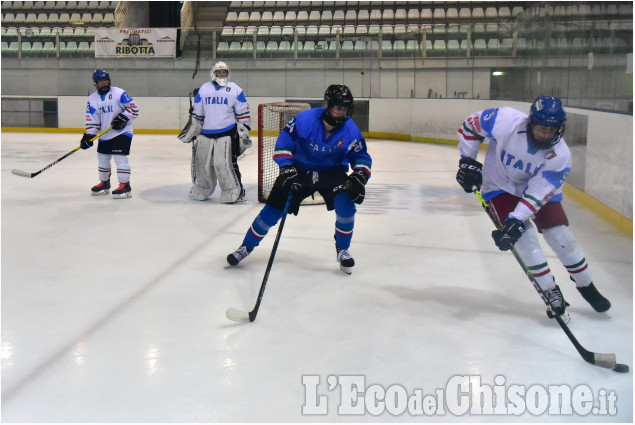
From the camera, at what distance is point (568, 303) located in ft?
10.4

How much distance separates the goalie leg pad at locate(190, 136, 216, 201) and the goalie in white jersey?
318cm

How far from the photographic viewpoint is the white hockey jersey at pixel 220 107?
228 inches

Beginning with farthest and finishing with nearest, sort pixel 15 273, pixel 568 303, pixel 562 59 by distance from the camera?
pixel 562 59
pixel 15 273
pixel 568 303

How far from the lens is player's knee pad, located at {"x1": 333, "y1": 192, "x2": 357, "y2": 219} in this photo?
→ 12.4ft

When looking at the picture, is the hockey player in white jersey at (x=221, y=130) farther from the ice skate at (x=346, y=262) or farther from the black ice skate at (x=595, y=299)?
the black ice skate at (x=595, y=299)

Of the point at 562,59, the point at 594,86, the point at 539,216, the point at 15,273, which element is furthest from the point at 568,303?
the point at 562,59

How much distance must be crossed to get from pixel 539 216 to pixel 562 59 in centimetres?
456

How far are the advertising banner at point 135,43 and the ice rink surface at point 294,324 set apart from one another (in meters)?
8.75

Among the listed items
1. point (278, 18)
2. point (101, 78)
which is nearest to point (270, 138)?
point (101, 78)

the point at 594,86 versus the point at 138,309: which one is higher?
the point at 594,86

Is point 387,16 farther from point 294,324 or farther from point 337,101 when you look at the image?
point 294,324

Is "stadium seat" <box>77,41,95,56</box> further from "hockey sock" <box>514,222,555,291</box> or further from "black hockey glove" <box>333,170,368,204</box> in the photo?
"hockey sock" <box>514,222,555,291</box>

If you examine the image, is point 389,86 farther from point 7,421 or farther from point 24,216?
point 7,421

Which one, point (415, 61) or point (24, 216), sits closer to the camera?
point (24, 216)
